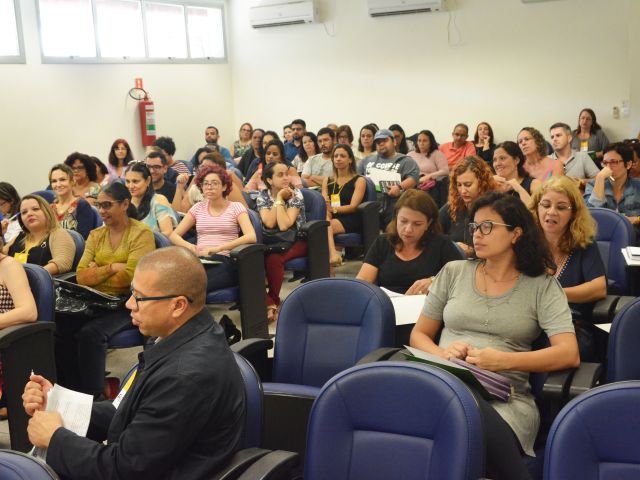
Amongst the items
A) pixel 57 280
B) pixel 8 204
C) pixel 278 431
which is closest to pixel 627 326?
pixel 278 431

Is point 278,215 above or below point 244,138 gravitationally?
below

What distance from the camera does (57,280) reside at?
13.3 ft

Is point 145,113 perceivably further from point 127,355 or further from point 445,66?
point 127,355

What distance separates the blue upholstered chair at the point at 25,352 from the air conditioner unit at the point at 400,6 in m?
7.69

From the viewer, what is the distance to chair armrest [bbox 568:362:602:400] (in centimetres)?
237

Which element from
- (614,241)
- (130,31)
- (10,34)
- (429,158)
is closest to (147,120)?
(130,31)

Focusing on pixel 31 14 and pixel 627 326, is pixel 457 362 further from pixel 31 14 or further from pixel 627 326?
pixel 31 14

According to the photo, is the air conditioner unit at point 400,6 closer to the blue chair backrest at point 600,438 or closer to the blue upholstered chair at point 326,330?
the blue upholstered chair at point 326,330

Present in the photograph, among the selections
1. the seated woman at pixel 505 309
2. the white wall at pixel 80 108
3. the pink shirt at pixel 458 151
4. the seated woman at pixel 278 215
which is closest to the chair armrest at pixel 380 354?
the seated woman at pixel 505 309

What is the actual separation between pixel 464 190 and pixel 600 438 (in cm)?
279

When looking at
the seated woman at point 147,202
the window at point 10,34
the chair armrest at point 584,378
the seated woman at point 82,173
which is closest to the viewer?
the chair armrest at point 584,378

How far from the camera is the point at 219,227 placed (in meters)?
5.15

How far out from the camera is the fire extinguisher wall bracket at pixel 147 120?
10.1 meters

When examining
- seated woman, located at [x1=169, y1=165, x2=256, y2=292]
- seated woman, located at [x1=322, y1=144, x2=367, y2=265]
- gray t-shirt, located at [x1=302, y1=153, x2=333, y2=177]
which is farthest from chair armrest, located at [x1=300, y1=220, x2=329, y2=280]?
gray t-shirt, located at [x1=302, y1=153, x2=333, y2=177]
